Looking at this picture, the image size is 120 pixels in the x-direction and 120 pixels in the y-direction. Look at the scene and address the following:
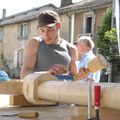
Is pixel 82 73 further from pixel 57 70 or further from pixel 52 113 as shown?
pixel 52 113

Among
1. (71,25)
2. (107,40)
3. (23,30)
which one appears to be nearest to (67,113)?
(107,40)

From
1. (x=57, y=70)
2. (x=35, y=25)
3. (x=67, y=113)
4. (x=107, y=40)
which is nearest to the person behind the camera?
(x=67, y=113)

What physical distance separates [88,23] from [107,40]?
4.38 m

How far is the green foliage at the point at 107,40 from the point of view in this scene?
52.5 feet

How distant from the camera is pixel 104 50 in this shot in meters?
16.5

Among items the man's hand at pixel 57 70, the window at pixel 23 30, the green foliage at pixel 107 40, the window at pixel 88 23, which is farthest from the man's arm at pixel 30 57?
the window at pixel 23 30

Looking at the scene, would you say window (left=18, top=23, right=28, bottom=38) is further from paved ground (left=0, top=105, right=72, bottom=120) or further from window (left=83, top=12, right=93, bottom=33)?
paved ground (left=0, top=105, right=72, bottom=120)

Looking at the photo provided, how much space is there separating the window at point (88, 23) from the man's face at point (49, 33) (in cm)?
1824

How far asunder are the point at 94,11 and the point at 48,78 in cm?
1907

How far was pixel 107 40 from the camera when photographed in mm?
16578

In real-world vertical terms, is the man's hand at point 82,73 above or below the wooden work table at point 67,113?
above

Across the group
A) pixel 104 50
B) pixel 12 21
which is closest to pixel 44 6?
pixel 12 21

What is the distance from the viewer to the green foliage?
16.0 meters

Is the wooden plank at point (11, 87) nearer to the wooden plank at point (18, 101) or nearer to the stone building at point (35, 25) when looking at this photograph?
the wooden plank at point (18, 101)
